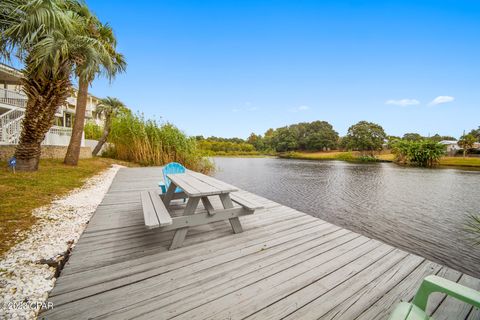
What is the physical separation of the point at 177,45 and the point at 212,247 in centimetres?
2626

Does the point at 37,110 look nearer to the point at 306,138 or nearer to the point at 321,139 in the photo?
the point at 321,139

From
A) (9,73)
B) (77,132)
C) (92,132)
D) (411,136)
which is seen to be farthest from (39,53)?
(411,136)

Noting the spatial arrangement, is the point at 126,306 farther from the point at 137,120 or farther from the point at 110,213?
the point at 137,120

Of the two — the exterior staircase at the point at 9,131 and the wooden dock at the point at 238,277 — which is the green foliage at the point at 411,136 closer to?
the wooden dock at the point at 238,277

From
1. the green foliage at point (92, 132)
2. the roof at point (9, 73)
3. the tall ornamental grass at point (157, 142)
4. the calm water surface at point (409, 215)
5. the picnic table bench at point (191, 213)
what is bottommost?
the calm water surface at point (409, 215)

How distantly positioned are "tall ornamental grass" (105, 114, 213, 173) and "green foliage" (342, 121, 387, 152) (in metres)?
48.2

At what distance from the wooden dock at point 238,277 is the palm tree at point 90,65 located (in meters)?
6.62

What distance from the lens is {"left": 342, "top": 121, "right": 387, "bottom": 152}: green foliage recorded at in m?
46.6

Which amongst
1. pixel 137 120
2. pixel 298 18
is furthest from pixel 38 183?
pixel 298 18

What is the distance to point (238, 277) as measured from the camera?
182 centimetres

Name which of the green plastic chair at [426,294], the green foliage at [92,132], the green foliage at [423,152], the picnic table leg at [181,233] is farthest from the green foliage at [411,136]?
the green foliage at [92,132]

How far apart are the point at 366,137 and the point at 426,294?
5494cm

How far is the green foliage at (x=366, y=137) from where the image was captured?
4662 centimetres

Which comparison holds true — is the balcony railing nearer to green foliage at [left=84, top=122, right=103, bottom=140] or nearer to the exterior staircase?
the exterior staircase
